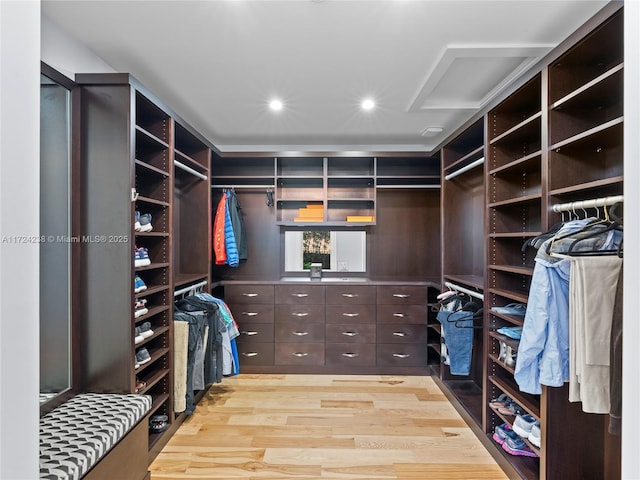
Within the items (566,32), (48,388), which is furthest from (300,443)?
(566,32)

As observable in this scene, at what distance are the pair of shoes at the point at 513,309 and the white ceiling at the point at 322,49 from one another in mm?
1624

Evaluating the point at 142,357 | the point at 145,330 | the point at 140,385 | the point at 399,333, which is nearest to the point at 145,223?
the point at 145,330

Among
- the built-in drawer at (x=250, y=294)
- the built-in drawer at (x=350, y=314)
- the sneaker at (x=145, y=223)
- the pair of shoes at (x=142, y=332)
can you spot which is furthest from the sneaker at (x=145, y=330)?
the built-in drawer at (x=350, y=314)

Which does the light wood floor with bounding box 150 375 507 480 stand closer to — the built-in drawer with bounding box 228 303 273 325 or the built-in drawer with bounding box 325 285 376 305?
the built-in drawer with bounding box 228 303 273 325

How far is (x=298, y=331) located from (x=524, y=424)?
230 centimetres

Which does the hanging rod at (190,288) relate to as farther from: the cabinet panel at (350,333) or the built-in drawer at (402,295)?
the built-in drawer at (402,295)

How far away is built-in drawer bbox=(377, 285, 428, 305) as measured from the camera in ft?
12.7

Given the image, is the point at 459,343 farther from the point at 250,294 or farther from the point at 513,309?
the point at 250,294

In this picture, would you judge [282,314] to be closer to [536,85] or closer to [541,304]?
[541,304]

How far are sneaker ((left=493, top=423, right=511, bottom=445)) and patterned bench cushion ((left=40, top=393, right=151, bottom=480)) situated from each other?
2.23 metres

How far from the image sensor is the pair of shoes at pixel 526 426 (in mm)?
2020

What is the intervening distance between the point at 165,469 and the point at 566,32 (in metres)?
3.59

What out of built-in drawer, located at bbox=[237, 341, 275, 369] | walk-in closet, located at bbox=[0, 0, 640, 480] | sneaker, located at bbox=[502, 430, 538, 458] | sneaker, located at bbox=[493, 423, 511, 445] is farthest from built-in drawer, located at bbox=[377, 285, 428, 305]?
sneaker, located at bbox=[502, 430, 538, 458]

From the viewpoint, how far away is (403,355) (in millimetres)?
3881
